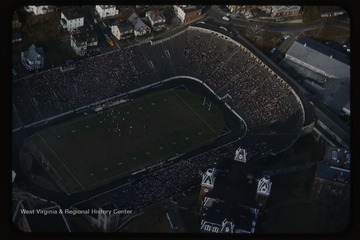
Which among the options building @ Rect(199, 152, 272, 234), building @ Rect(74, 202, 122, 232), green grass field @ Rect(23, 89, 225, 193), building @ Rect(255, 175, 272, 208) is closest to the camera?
building @ Rect(74, 202, 122, 232)

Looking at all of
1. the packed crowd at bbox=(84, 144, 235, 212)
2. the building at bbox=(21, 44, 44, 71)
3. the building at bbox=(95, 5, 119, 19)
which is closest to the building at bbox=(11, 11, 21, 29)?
the building at bbox=(21, 44, 44, 71)

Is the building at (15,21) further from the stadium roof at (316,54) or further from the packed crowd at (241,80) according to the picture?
the stadium roof at (316,54)

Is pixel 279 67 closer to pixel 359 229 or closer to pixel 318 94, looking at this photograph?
pixel 318 94

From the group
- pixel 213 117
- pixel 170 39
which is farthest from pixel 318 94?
pixel 170 39

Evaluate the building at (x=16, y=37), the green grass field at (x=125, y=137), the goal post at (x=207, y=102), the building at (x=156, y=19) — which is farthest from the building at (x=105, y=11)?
the goal post at (x=207, y=102)

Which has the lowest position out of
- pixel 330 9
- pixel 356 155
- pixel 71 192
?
pixel 71 192

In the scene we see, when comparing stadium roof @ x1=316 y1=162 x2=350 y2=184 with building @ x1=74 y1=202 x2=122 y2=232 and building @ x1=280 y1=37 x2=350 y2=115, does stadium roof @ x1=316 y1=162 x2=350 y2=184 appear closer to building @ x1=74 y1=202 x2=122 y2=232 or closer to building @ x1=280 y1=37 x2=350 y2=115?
building @ x1=280 y1=37 x2=350 y2=115
